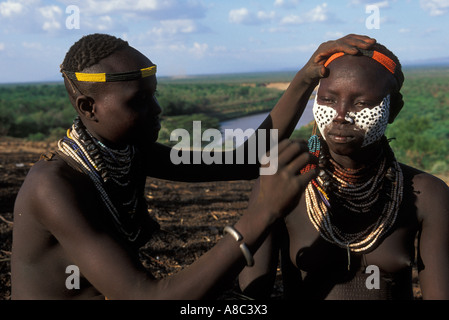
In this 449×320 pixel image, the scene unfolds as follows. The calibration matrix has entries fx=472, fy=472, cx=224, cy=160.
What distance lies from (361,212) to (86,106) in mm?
1512

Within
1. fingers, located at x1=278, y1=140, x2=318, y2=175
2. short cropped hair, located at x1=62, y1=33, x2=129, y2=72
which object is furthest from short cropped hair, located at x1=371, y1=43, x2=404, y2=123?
short cropped hair, located at x1=62, y1=33, x2=129, y2=72

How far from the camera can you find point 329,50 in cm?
236

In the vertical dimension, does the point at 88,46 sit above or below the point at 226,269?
above

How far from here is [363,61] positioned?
2.29 metres

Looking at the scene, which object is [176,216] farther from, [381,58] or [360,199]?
[381,58]

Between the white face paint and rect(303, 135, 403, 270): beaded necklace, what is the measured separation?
189 mm

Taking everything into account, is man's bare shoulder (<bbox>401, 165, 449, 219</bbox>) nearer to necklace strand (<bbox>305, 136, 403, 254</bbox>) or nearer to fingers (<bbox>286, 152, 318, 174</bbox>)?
necklace strand (<bbox>305, 136, 403, 254</bbox>)

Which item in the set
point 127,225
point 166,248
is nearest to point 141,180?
point 127,225

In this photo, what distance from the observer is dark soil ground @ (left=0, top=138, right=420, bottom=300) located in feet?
13.5

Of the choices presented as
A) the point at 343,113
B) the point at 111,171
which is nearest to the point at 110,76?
the point at 111,171

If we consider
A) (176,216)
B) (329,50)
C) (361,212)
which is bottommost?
(176,216)

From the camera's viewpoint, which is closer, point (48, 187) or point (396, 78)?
point (48, 187)
